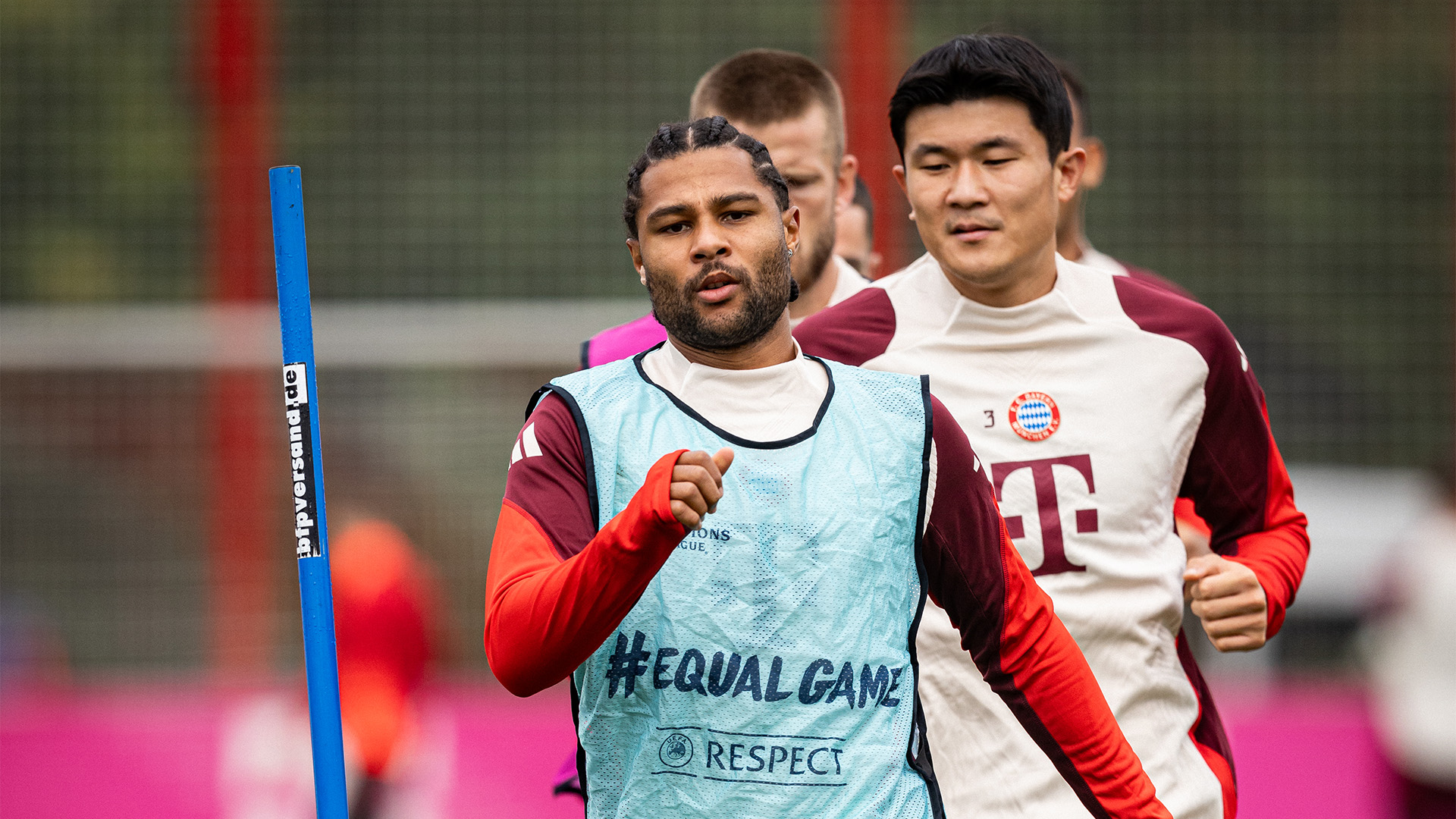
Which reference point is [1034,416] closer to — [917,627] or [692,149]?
[917,627]

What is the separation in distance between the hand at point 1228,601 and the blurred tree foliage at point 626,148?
5.43 m

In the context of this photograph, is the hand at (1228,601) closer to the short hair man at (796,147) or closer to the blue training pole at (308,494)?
the short hair man at (796,147)

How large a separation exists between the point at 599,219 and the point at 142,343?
2.17 meters

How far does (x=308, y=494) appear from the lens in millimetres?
2244

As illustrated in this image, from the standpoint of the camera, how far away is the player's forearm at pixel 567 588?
179 centimetres

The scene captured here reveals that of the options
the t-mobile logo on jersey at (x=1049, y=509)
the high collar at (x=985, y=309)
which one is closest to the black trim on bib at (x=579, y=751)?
the t-mobile logo on jersey at (x=1049, y=509)

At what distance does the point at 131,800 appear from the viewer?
5.87 metres

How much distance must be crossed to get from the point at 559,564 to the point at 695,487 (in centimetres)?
22

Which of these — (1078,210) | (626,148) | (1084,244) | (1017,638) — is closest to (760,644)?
(1017,638)

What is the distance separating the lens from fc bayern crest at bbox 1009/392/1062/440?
107 inches

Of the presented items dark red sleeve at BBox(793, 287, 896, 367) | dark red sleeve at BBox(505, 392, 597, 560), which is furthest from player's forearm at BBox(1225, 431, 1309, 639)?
dark red sleeve at BBox(505, 392, 597, 560)

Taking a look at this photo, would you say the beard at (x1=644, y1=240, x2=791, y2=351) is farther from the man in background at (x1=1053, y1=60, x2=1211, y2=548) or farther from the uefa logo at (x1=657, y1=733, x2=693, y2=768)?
the man in background at (x1=1053, y1=60, x2=1211, y2=548)

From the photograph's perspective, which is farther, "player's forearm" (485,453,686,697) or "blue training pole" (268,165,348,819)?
"blue training pole" (268,165,348,819)

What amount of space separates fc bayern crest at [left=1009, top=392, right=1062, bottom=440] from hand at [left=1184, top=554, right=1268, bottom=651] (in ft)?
1.12
